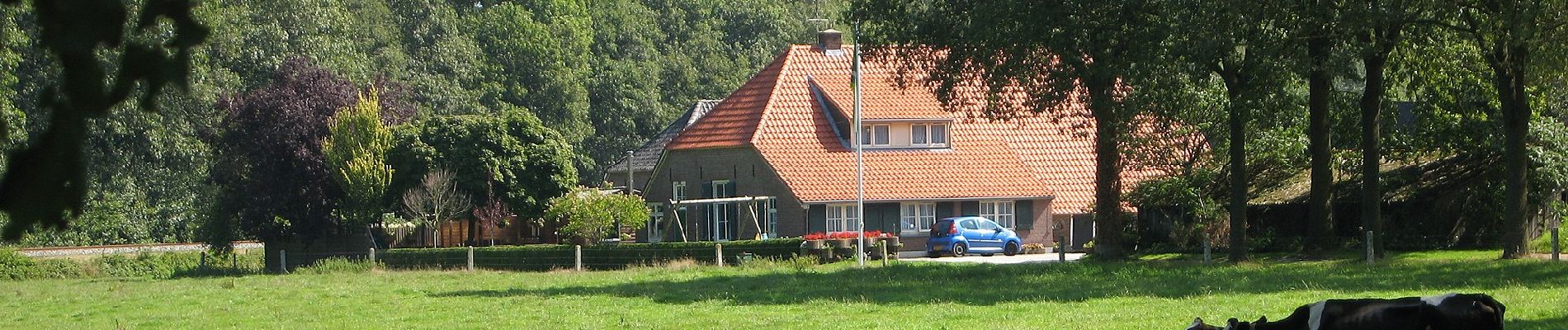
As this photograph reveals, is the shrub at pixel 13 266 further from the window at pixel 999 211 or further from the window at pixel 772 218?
the window at pixel 999 211

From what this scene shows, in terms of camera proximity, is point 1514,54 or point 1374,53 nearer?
point 1514,54

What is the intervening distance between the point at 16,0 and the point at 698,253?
37898 mm

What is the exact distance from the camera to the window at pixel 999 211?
52.6 metres

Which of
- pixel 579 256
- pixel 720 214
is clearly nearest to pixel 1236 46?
pixel 579 256

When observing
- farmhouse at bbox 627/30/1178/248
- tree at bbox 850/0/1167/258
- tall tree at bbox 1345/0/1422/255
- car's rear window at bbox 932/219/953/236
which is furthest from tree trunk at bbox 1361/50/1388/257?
farmhouse at bbox 627/30/1178/248

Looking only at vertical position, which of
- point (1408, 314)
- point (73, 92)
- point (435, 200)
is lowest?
point (1408, 314)

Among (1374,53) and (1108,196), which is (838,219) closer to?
(1108,196)

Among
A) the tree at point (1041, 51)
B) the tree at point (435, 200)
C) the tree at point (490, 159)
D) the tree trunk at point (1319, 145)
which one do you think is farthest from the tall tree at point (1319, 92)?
the tree at point (435, 200)

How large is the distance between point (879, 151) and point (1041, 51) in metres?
21.5

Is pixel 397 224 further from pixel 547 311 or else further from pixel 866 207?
pixel 547 311

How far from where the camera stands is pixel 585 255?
43.8 m

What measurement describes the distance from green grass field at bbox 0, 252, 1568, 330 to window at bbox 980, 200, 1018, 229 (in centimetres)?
1702

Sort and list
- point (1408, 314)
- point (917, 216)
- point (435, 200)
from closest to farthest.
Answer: point (1408, 314), point (435, 200), point (917, 216)

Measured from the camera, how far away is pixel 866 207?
168 feet
